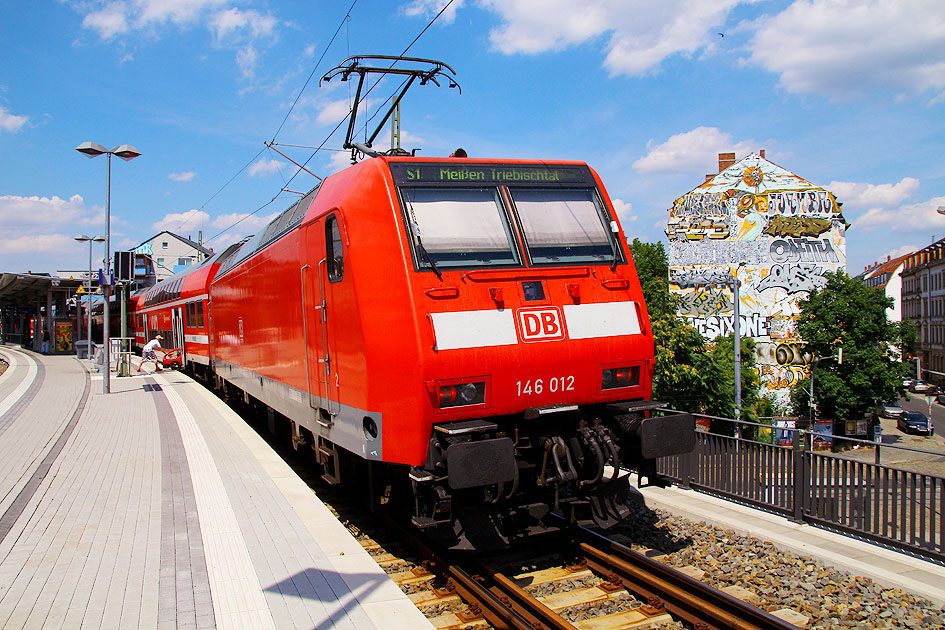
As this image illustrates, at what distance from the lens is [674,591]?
5453 millimetres

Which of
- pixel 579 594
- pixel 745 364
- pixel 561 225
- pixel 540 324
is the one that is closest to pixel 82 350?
pixel 561 225

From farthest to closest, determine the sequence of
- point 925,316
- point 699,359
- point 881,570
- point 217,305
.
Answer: point 925,316
point 699,359
point 217,305
point 881,570

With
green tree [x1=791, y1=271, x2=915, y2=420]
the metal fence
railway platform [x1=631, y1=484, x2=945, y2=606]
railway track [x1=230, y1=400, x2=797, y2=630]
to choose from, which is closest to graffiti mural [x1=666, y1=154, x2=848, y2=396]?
green tree [x1=791, y1=271, x2=915, y2=420]

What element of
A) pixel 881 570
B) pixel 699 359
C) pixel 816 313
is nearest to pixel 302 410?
pixel 881 570

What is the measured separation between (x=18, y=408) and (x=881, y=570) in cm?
1774

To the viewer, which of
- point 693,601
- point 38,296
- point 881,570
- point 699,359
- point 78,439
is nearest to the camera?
point 693,601

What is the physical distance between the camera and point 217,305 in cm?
1664

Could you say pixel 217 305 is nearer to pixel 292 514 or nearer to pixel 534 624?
pixel 292 514

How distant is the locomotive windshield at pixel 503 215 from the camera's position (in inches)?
248

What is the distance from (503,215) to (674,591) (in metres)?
3.55

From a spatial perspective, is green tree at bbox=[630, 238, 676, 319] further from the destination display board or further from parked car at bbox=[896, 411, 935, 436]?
the destination display board

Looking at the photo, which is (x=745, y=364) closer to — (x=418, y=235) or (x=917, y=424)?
(x=917, y=424)

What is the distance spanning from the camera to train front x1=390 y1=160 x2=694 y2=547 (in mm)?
5773

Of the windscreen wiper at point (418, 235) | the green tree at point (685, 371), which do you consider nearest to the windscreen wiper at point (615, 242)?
the windscreen wiper at point (418, 235)
